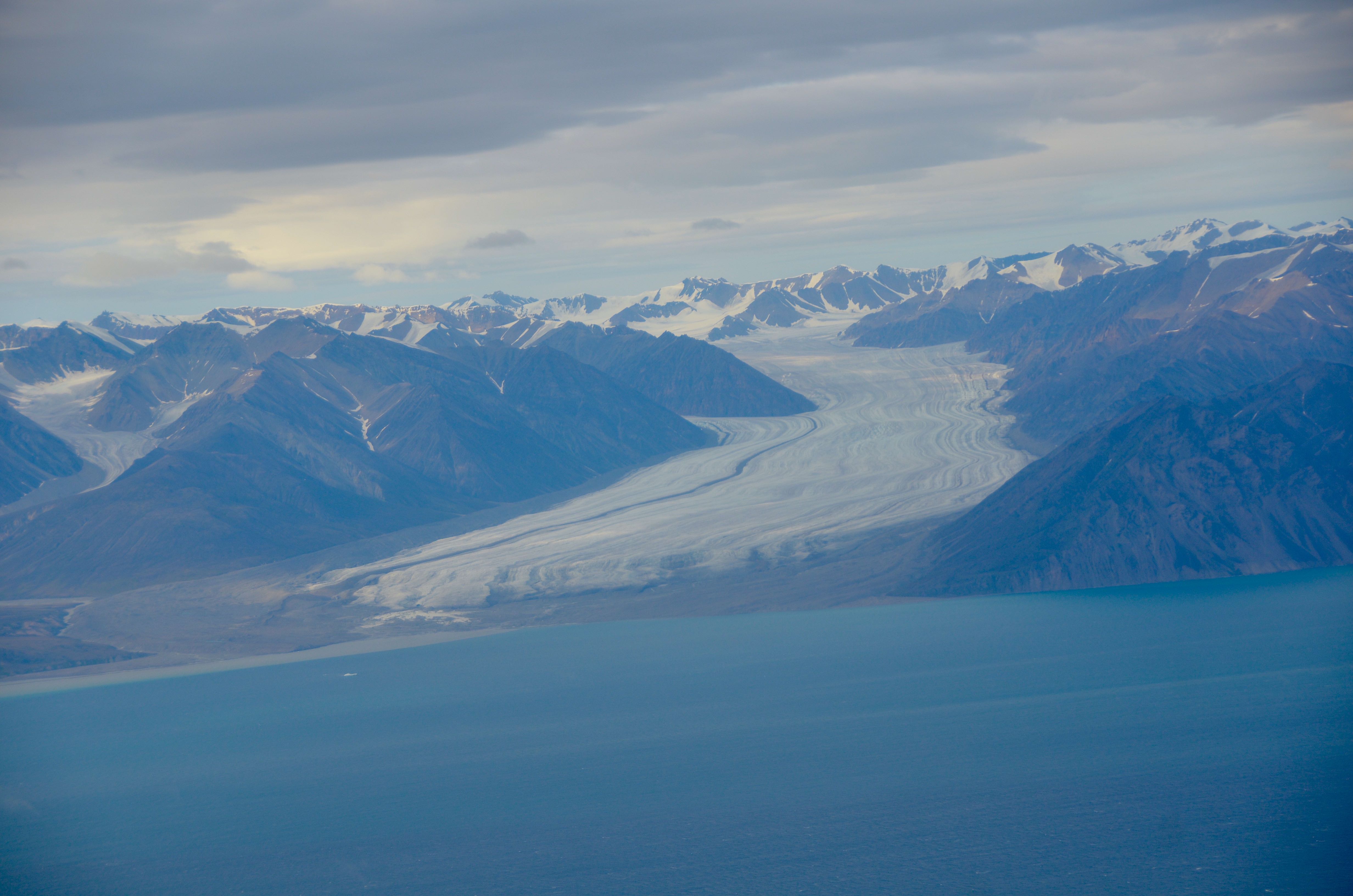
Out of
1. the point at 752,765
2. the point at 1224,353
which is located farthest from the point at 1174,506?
the point at 1224,353

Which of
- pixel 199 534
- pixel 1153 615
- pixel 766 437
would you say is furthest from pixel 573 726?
pixel 766 437

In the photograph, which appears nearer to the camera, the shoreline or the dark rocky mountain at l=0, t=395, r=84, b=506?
the shoreline

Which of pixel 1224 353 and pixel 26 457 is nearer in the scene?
pixel 26 457

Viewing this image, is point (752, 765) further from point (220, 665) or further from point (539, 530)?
point (539, 530)

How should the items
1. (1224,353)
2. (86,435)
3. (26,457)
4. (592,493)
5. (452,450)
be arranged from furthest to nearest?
(86,435) → (1224,353) → (26,457) → (452,450) → (592,493)

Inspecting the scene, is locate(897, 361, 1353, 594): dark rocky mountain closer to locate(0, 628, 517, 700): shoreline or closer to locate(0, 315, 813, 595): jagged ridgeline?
locate(0, 628, 517, 700): shoreline

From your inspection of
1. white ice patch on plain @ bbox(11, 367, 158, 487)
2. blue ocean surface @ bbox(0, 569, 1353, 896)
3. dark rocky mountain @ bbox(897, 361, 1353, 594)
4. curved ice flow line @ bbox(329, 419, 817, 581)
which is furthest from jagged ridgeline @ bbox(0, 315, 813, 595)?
dark rocky mountain @ bbox(897, 361, 1353, 594)
